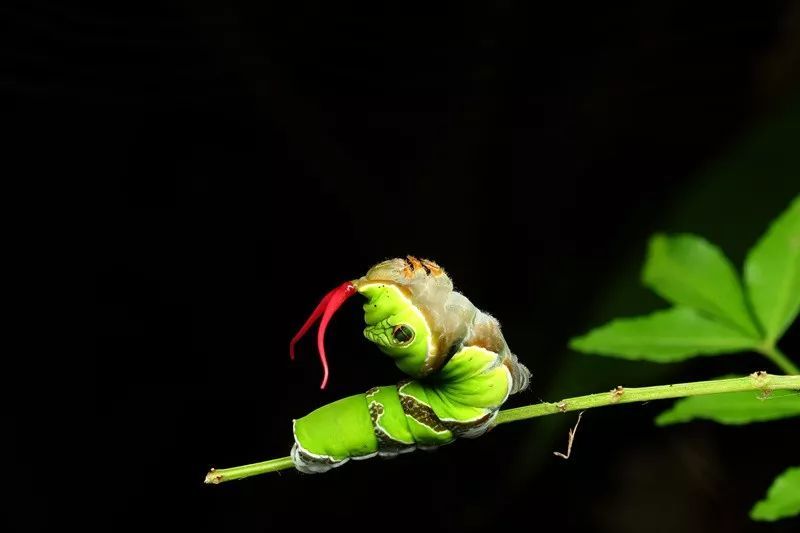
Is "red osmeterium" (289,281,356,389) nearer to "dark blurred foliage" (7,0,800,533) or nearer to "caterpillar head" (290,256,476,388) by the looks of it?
"caterpillar head" (290,256,476,388)

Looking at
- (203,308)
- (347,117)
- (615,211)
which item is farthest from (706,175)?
(203,308)

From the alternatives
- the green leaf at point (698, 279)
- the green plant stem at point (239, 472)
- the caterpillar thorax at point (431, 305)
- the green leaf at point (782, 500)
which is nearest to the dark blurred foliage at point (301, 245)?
the green leaf at point (698, 279)

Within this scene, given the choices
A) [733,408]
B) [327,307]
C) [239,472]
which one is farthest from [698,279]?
[239,472]

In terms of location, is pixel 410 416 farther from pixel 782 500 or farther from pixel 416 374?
pixel 782 500

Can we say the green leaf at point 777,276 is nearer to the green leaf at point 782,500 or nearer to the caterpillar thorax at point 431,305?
the green leaf at point 782,500

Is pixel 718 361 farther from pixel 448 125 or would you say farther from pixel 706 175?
pixel 448 125
